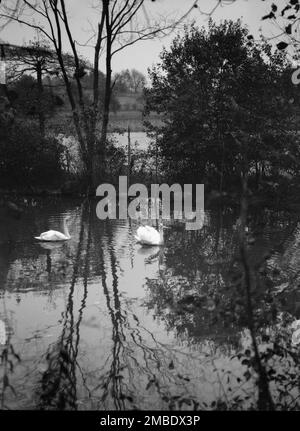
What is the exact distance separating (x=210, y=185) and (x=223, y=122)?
80.4 inches

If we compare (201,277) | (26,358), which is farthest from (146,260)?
(26,358)

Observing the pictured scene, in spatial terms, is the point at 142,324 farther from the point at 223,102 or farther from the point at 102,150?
the point at 102,150

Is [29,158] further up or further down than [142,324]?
further up

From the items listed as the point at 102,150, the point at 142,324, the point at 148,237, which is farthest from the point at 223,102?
the point at 142,324

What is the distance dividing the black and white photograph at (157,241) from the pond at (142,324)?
0.03m

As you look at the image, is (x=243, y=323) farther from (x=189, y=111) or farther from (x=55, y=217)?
(x=189, y=111)

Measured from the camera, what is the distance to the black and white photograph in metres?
4.56

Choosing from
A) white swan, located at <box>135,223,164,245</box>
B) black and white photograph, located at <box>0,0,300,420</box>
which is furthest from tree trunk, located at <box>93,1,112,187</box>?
white swan, located at <box>135,223,164,245</box>

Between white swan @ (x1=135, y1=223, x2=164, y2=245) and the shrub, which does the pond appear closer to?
white swan @ (x1=135, y1=223, x2=164, y2=245)

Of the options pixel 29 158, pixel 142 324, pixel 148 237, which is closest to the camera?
pixel 142 324

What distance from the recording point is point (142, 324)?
6.28m

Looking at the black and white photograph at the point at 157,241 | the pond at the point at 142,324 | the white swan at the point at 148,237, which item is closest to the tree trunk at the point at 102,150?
the black and white photograph at the point at 157,241

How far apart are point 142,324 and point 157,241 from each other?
393cm

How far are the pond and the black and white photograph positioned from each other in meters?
0.03
